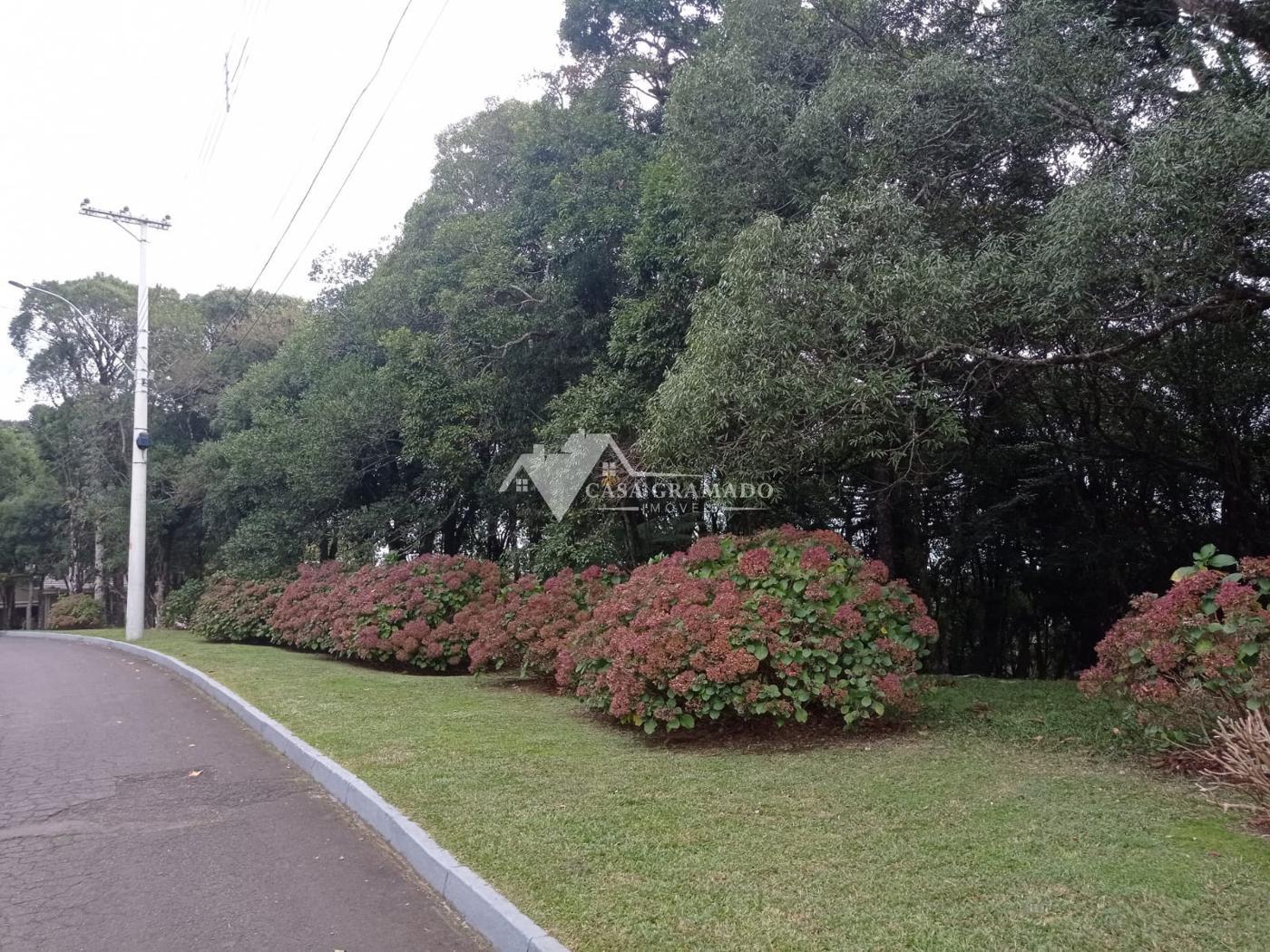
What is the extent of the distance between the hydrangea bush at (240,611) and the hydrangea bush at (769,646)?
513 inches

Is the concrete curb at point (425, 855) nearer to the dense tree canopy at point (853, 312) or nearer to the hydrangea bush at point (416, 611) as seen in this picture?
the hydrangea bush at point (416, 611)

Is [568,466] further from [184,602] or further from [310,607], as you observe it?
[184,602]

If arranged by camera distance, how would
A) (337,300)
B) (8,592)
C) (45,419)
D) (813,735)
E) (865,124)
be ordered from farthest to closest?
(8,592) → (45,419) → (337,300) → (865,124) → (813,735)

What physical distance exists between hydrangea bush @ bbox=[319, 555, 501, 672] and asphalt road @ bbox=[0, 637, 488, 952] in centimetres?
459

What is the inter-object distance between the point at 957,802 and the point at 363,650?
10359 millimetres

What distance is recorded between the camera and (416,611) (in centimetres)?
1418

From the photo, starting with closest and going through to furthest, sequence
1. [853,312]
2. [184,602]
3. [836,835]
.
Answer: [836,835], [853,312], [184,602]

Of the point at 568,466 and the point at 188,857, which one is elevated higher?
the point at 568,466

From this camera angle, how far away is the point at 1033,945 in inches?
144

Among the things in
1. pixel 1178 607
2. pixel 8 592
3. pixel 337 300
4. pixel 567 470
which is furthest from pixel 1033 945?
pixel 8 592

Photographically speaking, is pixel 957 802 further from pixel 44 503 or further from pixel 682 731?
pixel 44 503

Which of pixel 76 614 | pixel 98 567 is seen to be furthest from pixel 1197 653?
pixel 98 567

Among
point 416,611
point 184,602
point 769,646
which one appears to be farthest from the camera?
point 184,602

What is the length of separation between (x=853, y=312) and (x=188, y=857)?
669cm
